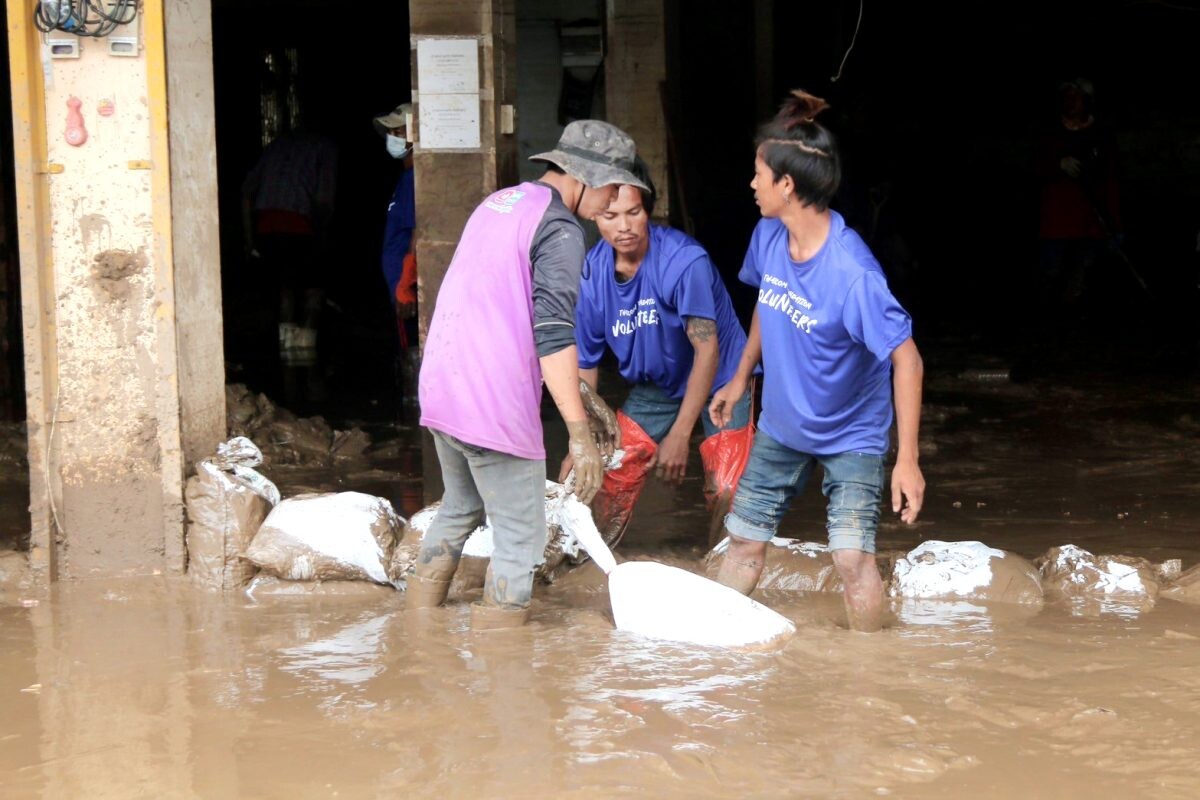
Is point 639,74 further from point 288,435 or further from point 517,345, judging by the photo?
point 517,345

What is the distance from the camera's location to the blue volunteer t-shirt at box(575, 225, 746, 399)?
15.0 ft

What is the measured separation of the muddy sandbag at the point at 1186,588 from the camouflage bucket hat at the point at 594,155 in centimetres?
215

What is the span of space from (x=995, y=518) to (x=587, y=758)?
9.32 feet

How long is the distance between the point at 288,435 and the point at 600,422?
9.53ft

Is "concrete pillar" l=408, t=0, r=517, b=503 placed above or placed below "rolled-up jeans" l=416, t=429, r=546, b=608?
above

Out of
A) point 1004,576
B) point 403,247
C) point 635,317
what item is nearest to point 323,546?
point 635,317

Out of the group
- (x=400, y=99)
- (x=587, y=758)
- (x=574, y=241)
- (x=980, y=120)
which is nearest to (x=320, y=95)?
(x=400, y=99)

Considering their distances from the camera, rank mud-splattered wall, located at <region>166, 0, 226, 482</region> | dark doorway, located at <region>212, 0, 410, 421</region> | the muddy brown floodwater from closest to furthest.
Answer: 1. the muddy brown floodwater
2. mud-splattered wall, located at <region>166, 0, 226, 482</region>
3. dark doorway, located at <region>212, 0, 410, 421</region>

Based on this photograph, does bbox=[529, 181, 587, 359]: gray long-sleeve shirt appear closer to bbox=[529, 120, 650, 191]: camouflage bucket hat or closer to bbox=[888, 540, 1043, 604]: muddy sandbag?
bbox=[529, 120, 650, 191]: camouflage bucket hat

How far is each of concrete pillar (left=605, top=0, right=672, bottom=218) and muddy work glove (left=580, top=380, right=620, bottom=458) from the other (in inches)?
154

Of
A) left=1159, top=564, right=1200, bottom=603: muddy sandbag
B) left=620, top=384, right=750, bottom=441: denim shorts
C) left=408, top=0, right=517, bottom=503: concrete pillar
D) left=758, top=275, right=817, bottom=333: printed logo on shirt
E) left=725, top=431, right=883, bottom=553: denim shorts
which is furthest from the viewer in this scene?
left=408, top=0, right=517, bottom=503: concrete pillar

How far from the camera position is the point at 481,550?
15.3ft

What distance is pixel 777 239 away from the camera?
4062 millimetres

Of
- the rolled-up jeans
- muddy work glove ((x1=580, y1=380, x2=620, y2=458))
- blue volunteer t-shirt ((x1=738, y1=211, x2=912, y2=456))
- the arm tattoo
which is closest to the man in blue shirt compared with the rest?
the arm tattoo
